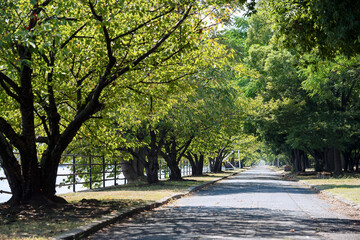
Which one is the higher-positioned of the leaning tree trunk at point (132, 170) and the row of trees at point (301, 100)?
the row of trees at point (301, 100)

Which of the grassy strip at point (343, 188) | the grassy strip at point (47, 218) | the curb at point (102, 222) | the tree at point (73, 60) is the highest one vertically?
the tree at point (73, 60)

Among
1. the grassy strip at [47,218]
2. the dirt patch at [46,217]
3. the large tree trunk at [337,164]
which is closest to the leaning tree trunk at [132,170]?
the large tree trunk at [337,164]

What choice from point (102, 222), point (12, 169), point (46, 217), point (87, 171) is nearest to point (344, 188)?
point (87, 171)

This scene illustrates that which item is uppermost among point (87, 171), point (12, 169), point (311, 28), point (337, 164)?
point (311, 28)

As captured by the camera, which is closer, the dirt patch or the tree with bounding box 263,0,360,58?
the dirt patch

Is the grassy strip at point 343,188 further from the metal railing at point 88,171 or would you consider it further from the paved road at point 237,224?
the metal railing at point 88,171

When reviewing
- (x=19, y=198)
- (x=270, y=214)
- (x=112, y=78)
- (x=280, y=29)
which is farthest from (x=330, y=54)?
(x=19, y=198)

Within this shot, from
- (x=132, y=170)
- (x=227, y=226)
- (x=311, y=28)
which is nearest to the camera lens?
(x=227, y=226)

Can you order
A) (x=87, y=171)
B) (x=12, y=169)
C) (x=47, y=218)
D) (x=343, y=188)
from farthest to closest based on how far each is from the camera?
1. (x=87, y=171)
2. (x=343, y=188)
3. (x=12, y=169)
4. (x=47, y=218)

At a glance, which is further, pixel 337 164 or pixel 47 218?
pixel 337 164

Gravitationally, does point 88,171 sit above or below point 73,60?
below

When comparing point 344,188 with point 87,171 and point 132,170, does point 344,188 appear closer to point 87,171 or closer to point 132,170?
point 87,171

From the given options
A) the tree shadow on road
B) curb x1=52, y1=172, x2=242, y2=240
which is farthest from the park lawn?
curb x1=52, y1=172, x2=242, y2=240

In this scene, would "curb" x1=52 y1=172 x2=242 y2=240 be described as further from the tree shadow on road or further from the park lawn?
the park lawn
